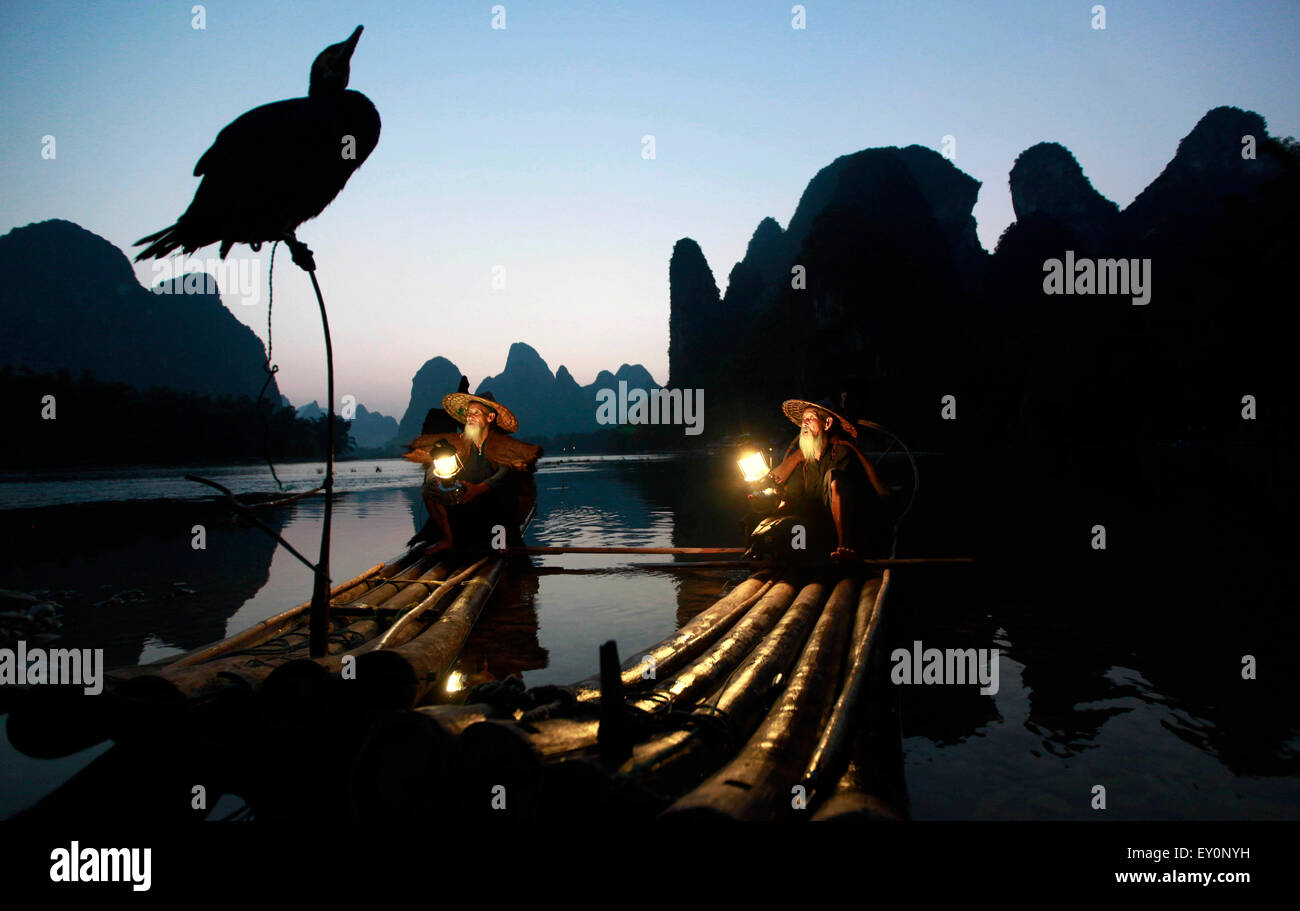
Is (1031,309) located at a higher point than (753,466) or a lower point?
higher

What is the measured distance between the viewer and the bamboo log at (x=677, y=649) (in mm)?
4496

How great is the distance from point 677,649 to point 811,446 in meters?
4.95

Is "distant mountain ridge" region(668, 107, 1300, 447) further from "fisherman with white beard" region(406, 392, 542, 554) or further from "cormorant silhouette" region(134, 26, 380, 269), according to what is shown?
"cormorant silhouette" region(134, 26, 380, 269)

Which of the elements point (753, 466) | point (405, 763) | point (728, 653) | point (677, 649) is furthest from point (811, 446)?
point (405, 763)

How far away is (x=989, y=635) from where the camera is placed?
8.86 m

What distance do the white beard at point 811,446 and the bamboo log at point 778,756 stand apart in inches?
154

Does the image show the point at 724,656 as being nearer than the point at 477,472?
Yes

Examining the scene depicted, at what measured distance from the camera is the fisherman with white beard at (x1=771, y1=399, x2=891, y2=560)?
9.18m

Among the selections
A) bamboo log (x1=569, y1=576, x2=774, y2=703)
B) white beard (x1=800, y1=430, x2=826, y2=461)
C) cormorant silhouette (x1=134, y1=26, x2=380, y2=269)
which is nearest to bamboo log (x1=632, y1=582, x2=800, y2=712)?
bamboo log (x1=569, y1=576, x2=774, y2=703)

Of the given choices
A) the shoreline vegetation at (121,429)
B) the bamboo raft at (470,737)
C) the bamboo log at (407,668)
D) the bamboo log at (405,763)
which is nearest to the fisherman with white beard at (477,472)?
the bamboo log at (407,668)

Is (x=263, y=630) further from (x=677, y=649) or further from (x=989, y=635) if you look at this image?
(x=989, y=635)

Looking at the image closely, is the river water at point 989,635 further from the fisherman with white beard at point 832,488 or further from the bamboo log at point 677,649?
the bamboo log at point 677,649

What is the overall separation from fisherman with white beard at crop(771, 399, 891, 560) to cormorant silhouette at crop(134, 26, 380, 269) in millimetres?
6625
